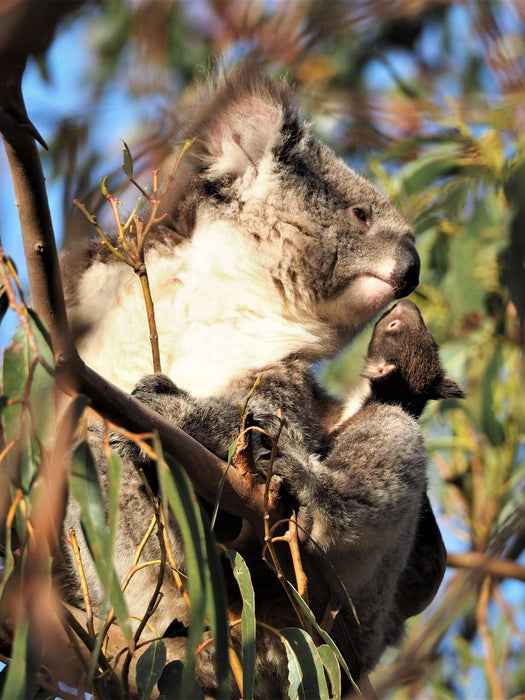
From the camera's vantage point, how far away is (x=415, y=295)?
434 cm

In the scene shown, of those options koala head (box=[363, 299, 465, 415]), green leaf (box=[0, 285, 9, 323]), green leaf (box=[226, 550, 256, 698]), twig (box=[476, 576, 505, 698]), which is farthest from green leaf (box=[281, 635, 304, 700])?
twig (box=[476, 576, 505, 698])

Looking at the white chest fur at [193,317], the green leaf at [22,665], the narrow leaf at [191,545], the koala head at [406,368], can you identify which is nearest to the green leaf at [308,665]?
the narrow leaf at [191,545]

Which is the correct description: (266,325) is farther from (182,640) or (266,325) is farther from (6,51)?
(6,51)

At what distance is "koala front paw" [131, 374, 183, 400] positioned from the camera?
193 cm

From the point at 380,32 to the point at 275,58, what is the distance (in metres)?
3.79

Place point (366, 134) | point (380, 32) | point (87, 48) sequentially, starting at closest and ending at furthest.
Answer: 1. point (87, 48)
2. point (366, 134)
3. point (380, 32)

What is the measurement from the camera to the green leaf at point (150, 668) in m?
1.69

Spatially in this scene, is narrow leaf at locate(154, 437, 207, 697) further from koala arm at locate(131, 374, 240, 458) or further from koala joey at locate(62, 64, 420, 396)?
koala joey at locate(62, 64, 420, 396)

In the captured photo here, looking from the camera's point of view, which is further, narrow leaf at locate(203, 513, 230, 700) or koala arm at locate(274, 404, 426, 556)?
koala arm at locate(274, 404, 426, 556)

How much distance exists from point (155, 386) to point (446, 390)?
118 centimetres

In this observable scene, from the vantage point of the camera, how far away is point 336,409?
2.67m

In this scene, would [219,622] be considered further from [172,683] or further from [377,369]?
[377,369]

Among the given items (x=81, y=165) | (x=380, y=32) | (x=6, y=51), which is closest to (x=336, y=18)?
(x=81, y=165)

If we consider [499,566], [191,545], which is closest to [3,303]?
[191,545]
